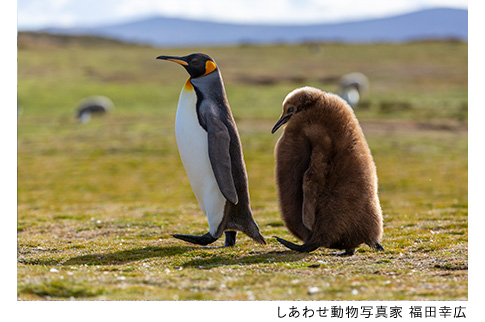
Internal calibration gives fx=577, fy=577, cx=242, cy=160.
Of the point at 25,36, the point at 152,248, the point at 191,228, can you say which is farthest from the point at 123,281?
the point at 25,36

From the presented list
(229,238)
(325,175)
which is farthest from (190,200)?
(325,175)

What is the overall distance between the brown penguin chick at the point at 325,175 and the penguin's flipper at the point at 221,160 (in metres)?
0.59

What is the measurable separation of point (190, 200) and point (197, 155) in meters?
8.32

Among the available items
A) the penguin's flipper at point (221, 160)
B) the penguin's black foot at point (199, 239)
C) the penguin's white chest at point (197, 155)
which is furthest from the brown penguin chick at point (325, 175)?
the penguin's black foot at point (199, 239)

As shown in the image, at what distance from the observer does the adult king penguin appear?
6.48m

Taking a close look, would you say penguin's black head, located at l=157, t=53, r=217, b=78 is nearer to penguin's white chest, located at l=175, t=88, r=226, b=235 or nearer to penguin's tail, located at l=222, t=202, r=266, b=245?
penguin's white chest, located at l=175, t=88, r=226, b=235

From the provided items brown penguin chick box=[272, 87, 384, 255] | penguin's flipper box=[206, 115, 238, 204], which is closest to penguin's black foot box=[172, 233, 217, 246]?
penguin's flipper box=[206, 115, 238, 204]

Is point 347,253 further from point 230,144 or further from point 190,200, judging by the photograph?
point 190,200

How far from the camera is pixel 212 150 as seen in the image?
6.46 meters

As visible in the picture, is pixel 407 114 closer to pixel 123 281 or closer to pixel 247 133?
pixel 247 133

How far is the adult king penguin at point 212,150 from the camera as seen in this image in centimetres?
648

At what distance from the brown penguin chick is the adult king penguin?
652 millimetres

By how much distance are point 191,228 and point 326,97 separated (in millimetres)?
3635

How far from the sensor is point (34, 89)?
42.9m
